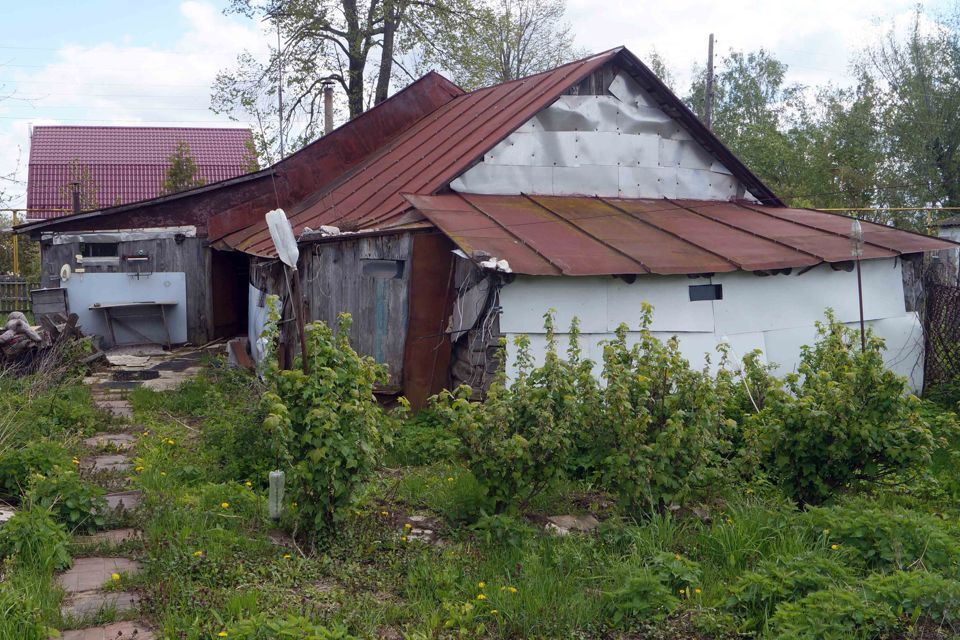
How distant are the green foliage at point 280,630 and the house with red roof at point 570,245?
3.72 metres

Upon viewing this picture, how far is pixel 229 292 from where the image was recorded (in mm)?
16328

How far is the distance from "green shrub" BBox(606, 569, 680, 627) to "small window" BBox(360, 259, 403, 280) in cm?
537

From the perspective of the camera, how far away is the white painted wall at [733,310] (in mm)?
8758

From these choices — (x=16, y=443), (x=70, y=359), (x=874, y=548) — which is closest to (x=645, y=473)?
(x=874, y=548)

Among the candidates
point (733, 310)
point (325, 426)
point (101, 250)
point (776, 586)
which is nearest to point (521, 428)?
point (325, 426)

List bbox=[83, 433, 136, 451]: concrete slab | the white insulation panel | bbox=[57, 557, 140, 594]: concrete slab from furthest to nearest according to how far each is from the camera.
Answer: the white insulation panel < bbox=[83, 433, 136, 451]: concrete slab < bbox=[57, 557, 140, 594]: concrete slab

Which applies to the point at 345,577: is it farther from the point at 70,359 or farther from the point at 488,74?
the point at 488,74

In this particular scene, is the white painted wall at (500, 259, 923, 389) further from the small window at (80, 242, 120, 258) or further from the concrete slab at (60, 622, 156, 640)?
the small window at (80, 242, 120, 258)

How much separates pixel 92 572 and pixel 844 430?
488cm

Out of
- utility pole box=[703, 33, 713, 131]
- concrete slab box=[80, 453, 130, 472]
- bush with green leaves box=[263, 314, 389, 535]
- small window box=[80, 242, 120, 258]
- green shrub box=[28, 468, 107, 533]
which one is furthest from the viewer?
utility pole box=[703, 33, 713, 131]

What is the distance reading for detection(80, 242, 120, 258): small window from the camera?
15422 mm

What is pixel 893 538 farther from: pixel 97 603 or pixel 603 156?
pixel 603 156

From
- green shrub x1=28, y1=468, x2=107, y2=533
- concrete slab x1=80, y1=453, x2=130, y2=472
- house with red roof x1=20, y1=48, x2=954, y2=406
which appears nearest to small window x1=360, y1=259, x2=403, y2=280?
house with red roof x1=20, y1=48, x2=954, y2=406

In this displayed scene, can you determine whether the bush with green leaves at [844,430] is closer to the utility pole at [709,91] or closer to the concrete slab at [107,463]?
the concrete slab at [107,463]
